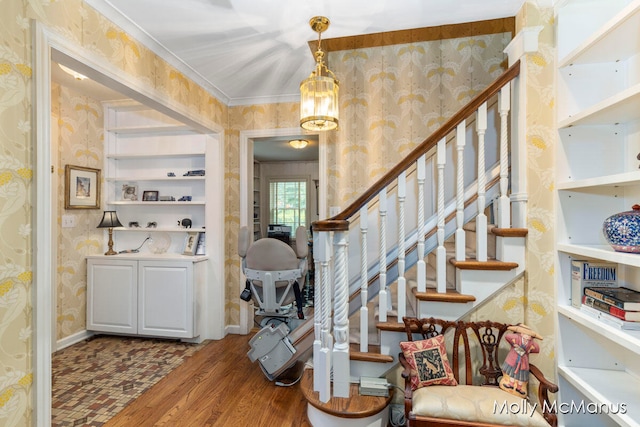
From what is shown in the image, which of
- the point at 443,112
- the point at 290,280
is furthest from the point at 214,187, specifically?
the point at 443,112

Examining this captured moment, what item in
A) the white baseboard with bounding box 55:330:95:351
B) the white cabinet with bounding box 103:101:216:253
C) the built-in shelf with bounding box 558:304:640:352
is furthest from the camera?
the white cabinet with bounding box 103:101:216:253

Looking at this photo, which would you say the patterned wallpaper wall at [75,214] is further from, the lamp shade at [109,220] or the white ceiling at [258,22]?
the white ceiling at [258,22]

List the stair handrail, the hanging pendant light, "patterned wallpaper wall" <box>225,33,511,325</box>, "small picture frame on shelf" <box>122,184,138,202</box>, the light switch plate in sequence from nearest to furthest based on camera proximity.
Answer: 1. the stair handrail
2. the hanging pendant light
3. "patterned wallpaper wall" <box>225,33,511,325</box>
4. the light switch plate
5. "small picture frame on shelf" <box>122,184,138,202</box>

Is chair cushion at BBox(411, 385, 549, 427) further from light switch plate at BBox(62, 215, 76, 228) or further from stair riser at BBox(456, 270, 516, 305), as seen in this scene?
light switch plate at BBox(62, 215, 76, 228)

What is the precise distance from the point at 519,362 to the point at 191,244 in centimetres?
298

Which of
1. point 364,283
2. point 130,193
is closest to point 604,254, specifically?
point 364,283

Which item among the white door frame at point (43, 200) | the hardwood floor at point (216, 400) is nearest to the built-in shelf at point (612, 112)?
the hardwood floor at point (216, 400)

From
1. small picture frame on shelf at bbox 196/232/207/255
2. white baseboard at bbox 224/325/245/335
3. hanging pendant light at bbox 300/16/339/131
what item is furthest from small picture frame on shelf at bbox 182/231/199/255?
hanging pendant light at bbox 300/16/339/131

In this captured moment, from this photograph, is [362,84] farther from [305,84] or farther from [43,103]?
[43,103]

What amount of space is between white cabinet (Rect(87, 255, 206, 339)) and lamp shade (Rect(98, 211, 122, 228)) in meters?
0.33

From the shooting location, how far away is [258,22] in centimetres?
207

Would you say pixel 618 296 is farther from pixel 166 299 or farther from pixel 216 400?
pixel 166 299

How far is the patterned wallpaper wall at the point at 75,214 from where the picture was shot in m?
3.01

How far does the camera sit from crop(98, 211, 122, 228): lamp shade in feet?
10.6
